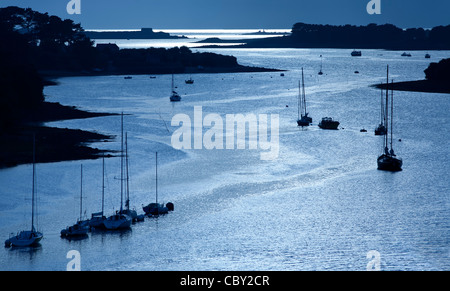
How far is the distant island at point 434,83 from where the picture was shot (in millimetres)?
104044

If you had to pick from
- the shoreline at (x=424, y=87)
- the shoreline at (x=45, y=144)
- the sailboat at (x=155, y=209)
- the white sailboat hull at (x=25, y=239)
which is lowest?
the white sailboat hull at (x=25, y=239)

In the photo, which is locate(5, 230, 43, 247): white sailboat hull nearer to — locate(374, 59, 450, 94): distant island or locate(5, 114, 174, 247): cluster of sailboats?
locate(5, 114, 174, 247): cluster of sailboats

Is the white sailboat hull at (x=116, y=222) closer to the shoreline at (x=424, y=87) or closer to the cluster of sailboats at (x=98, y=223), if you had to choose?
the cluster of sailboats at (x=98, y=223)

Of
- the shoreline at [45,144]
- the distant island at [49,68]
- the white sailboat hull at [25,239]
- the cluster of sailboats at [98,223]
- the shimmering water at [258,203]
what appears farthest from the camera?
the distant island at [49,68]

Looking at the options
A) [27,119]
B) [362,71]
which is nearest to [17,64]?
[27,119]

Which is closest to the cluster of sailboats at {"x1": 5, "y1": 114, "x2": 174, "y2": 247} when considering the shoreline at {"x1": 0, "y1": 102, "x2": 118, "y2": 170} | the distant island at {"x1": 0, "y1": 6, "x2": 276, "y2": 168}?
the shoreline at {"x1": 0, "y1": 102, "x2": 118, "y2": 170}

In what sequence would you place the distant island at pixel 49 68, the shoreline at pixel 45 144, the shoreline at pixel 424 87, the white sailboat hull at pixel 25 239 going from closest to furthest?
the white sailboat hull at pixel 25 239
the shoreline at pixel 45 144
the distant island at pixel 49 68
the shoreline at pixel 424 87

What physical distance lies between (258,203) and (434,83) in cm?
8324

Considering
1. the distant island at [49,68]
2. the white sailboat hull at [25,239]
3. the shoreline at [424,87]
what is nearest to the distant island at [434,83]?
the shoreline at [424,87]

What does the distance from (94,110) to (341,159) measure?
3813 centimetres

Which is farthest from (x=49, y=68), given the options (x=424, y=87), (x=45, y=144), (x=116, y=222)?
(x=116, y=222)

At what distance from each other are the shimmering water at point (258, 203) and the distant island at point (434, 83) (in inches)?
1475

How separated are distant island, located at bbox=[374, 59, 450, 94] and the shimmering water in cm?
3747

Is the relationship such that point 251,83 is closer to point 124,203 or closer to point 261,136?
point 261,136
